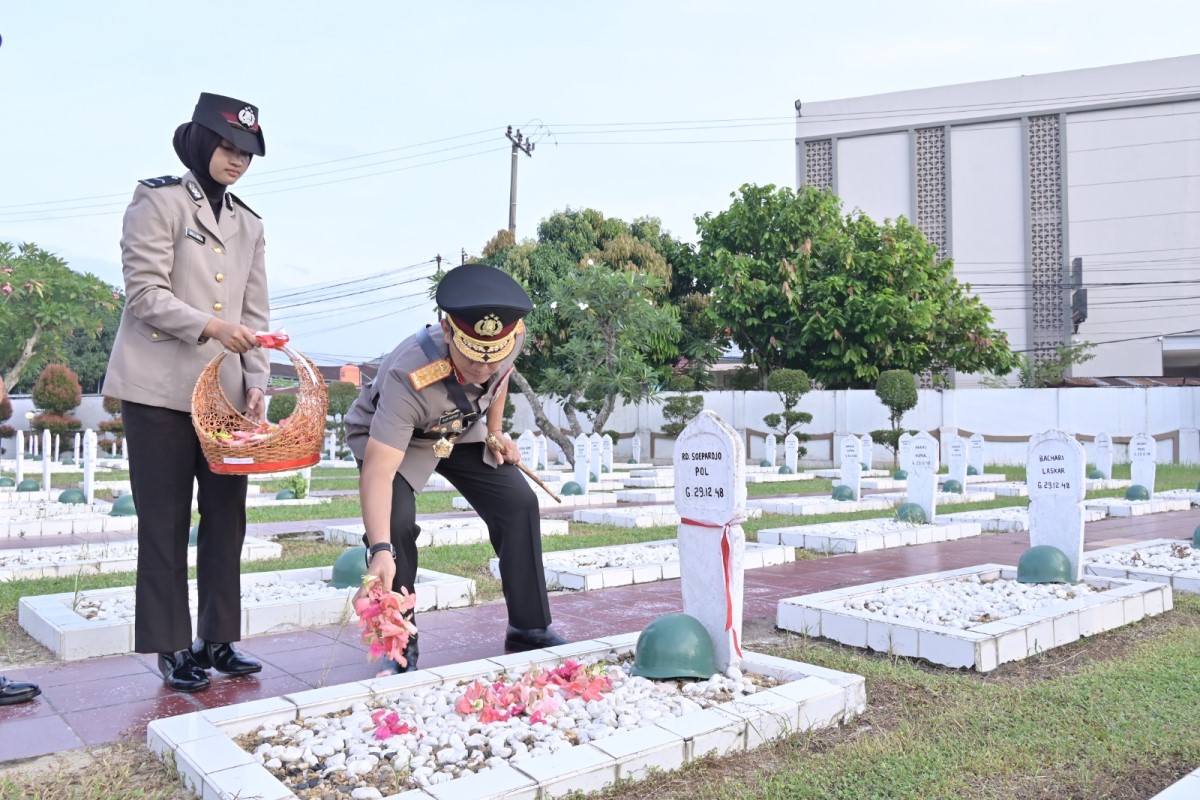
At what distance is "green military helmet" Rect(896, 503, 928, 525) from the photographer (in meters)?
9.37

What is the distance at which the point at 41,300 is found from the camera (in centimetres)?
2125

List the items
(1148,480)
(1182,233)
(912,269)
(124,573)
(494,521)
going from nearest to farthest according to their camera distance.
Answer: (494,521)
(124,573)
(1148,480)
(912,269)
(1182,233)

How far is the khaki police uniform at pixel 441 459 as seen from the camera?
134 inches

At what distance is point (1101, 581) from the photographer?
5719 mm

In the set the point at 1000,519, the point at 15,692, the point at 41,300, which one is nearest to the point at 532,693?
the point at 15,692

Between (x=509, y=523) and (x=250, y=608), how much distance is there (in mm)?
1660

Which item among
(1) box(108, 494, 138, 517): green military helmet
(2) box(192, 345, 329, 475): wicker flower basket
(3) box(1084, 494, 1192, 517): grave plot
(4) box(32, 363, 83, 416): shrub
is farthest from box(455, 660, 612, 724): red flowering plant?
(4) box(32, 363, 83, 416): shrub

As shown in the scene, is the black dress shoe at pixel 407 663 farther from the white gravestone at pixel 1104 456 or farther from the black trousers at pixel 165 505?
the white gravestone at pixel 1104 456

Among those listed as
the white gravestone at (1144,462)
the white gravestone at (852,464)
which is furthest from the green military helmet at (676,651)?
the white gravestone at (1144,462)

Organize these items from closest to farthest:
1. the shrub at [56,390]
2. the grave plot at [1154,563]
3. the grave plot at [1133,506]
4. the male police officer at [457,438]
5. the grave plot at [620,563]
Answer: the male police officer at [457,438], the grave plot at [1154,563], the grave plot at [620,563], the grave plot at [1133,506], the shrub at [56,390]

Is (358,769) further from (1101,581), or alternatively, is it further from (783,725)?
(1101,581)

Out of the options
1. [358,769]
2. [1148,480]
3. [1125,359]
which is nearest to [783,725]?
[358,769]

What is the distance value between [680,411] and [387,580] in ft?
75.1

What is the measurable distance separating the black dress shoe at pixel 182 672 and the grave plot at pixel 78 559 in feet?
7.69
